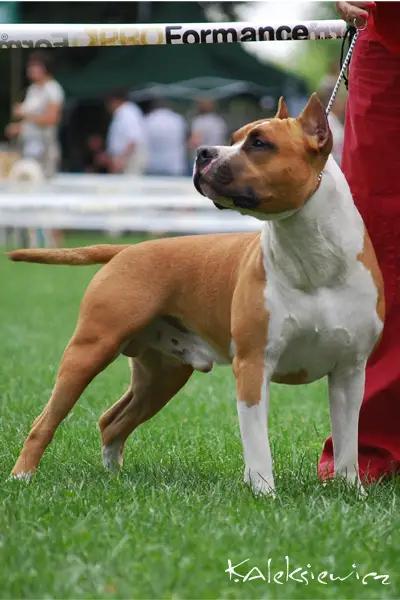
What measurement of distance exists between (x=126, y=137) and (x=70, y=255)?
16.9 m

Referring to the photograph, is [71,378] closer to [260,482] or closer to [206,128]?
[260,482]

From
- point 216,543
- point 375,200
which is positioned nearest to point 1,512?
point 216,543

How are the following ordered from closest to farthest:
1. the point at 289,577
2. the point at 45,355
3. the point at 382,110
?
1. the point at 289,577
2. the point at 382,110
3. the point at 45,355

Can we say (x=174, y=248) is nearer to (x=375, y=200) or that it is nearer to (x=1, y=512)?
(x=375, y=200)

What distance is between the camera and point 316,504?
4.27 meters

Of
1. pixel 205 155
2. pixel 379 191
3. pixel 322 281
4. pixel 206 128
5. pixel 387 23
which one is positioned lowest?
pixel 206 128

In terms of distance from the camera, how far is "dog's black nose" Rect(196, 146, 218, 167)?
14.2ft

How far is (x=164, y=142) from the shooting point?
22.4 metres

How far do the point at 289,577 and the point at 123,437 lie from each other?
2170mm

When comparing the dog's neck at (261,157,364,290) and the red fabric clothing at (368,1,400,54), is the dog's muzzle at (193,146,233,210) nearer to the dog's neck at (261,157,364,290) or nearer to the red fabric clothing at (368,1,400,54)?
the dog's neck at (261,157,364,290)

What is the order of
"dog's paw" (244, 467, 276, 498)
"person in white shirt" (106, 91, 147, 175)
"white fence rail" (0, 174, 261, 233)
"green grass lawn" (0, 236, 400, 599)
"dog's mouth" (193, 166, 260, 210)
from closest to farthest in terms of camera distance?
"green grass lawn" (0, 236, 400, 599) → "dog's mouth" (193, 166, 260, 210) → "dog's paw" (244, 467, 276, 498) → "white fence rail" (0, 174, 261, 233) → "person in white shirt" (106, 91, 147, 175)

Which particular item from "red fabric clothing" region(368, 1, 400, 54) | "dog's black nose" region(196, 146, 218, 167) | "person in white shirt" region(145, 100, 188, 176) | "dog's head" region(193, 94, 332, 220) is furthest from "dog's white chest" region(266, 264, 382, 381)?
"person in white shirt" region(145, 100, 188, 176)

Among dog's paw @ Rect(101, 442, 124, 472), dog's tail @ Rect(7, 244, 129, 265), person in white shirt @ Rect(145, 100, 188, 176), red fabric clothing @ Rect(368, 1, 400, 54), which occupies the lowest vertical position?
person in white shirt @ Rect(145, 100, 188, 176)

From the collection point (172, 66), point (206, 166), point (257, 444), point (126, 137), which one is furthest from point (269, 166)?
point (172, 66)
